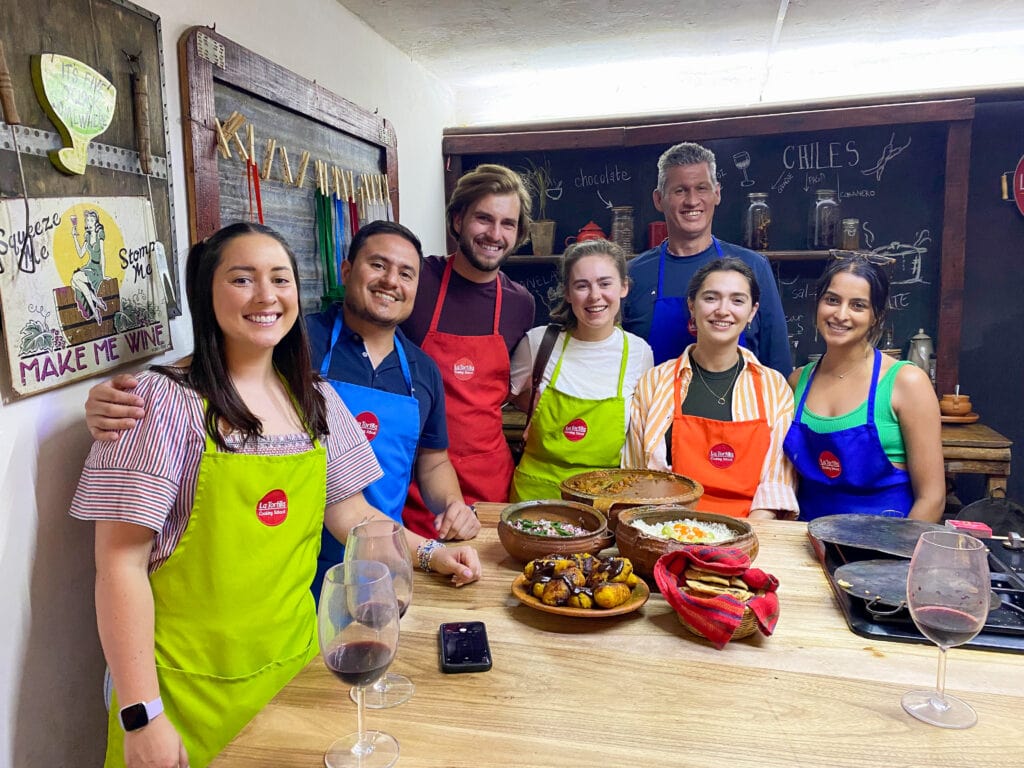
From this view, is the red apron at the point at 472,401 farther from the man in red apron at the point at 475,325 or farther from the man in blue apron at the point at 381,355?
the man in blue apron at the point at 381,355

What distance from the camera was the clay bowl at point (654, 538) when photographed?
150cm

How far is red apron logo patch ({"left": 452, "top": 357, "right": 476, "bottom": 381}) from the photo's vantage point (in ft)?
8.84

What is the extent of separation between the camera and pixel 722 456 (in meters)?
2.36

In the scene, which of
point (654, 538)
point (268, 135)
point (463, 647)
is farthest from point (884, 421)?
point (268, 135)

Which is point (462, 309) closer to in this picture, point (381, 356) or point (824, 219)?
point (381, 356)

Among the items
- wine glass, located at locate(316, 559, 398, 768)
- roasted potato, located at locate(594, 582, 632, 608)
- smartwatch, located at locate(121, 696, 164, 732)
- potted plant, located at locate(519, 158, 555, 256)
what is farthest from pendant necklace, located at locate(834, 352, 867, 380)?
potted plant, located at locate(519, 158, 555, 256)

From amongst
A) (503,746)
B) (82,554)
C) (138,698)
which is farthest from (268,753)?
(82,554)

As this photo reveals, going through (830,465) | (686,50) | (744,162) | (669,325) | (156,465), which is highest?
(686,50)

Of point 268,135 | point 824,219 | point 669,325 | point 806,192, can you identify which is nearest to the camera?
point 268,135

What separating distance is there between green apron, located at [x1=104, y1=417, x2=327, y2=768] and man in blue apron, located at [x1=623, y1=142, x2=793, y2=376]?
194cm

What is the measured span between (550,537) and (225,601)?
69 centimetres

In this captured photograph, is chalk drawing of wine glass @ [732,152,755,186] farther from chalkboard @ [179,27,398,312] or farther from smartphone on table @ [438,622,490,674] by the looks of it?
smartphone on table @ [438,622,490,674]

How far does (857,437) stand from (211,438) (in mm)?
1942

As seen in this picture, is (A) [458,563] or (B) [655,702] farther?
(A) [458,563]
